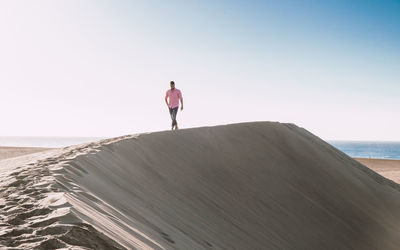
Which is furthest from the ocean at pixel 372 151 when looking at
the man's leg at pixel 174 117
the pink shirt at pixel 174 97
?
the pink shirt at pixel 174 97

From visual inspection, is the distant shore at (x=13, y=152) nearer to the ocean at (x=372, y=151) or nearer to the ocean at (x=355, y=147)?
the ocean at (x=355, y=147)

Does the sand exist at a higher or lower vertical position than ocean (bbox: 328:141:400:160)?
higher

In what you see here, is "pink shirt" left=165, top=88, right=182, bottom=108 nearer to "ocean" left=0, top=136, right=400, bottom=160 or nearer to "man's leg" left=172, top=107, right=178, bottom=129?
"man's leg" left=172, top=107, right=178, bottom=129

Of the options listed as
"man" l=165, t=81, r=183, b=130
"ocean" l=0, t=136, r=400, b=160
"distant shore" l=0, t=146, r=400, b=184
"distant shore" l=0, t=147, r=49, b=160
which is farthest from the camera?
"ocean" l=0, t=136, r=400, b=160

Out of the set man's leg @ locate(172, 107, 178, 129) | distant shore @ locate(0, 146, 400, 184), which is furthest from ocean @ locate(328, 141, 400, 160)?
man's leg @ locate(172, 107, 178, 129)

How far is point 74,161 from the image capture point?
3814 millimetres

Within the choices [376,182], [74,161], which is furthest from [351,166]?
[74,161]

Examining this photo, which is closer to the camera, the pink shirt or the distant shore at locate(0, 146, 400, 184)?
the pink shirt

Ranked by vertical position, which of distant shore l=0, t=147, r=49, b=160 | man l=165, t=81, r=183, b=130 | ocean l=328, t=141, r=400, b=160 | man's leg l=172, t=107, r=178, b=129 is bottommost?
ocean l=328, t=141, r=400, b=160

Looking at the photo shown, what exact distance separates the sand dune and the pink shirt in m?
1.26

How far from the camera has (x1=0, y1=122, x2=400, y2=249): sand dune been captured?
2.17 metres

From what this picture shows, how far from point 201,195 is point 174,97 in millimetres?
4280

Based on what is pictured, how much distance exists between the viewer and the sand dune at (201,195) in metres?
2.17

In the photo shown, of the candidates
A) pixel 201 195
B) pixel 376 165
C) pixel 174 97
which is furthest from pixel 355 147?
pixel 201 195
